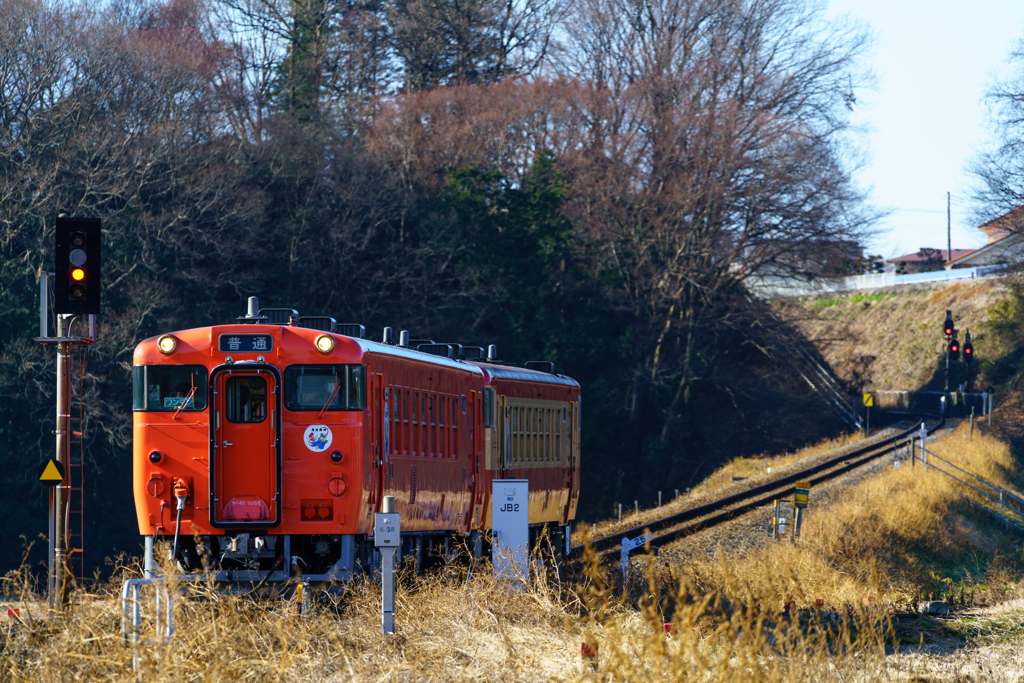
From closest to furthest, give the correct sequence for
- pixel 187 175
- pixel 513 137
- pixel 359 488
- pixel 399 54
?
pixel 359 488 < pixel 187 175 < pixel 513 137 < pixel 399 54

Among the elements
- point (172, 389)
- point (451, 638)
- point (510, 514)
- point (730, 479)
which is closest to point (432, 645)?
point (451, 638)

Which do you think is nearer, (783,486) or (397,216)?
(783,486)

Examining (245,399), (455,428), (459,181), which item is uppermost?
(459,181)

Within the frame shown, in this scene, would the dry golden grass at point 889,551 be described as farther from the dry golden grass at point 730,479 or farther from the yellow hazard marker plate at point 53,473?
the yellow hazard marker plate at point 53,473

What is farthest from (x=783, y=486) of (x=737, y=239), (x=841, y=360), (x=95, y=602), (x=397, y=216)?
(x=841, y=360)

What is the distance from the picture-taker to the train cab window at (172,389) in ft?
42.3

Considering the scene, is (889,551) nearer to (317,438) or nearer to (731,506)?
(731,506)

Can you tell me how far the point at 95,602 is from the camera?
9992 mm

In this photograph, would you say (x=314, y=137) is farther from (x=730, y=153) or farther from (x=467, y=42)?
(x=730, y=153)

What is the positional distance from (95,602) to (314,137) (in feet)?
107

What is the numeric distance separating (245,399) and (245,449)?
1.80ft

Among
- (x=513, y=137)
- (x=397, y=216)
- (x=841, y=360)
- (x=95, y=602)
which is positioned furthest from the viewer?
(x=841, y=360)

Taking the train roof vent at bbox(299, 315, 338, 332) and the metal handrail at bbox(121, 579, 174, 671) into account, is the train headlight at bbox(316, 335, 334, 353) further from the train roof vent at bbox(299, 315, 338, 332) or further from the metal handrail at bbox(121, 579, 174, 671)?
the metal handrail at bbox(121, 579, 174, 671)

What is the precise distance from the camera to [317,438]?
1288cm
